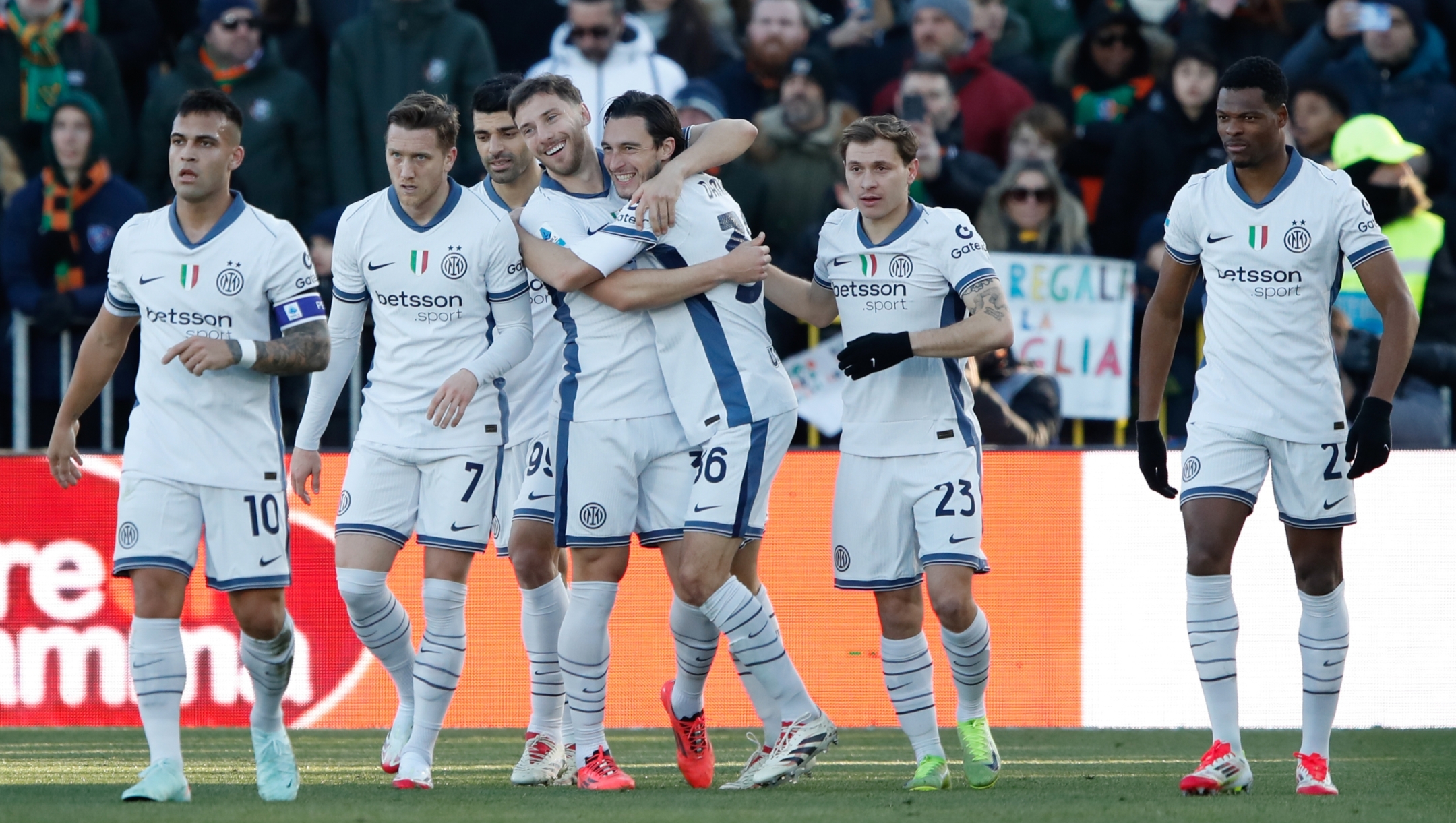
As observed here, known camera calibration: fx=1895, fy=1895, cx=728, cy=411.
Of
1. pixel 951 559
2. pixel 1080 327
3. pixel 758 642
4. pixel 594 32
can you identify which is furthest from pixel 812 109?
pixel 758 642

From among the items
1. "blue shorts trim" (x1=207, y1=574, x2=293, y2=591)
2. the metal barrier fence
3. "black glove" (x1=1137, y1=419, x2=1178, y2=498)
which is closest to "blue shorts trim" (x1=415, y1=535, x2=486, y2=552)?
"blue shorts trim" (x1=207, y1=574, x2=293, y2=591)

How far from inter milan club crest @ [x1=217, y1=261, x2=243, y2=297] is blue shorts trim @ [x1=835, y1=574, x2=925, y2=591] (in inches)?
95.4

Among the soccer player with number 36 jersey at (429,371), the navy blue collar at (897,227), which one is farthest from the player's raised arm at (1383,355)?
the soccer player with number 36 jersey at (429,371)

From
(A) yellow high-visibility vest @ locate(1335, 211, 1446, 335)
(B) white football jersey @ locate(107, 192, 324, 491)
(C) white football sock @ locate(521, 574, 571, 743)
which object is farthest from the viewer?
(A) yellow high-visibility vest @ locate(1335, 211, 1446, 335)

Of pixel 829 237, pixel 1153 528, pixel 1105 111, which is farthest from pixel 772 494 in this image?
pixel 1105 111

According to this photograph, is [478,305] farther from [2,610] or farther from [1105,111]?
[1105,111]

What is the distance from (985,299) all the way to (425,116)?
A: 7.16 feet

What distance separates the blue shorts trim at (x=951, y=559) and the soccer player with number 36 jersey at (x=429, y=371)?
1.66 m

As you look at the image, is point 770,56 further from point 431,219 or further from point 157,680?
point 157,680

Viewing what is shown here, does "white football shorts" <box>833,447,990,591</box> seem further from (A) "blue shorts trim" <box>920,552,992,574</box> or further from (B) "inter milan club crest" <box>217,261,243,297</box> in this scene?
(B) "inter milan club crest" <box>217,261,243,297</box>

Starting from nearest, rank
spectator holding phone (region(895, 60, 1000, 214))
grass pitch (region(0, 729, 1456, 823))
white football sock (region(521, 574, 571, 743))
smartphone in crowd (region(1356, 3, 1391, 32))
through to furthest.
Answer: grass pitch (region(0, 729, 1456, 823)) < white football sock (region(521, 574, 571, 743)) < spectator holding phone (region(895, 60, 1000, 214)) < smartphone in crowd (region(1356, 3, 1391, 32))

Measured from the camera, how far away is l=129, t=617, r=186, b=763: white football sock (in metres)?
6.42

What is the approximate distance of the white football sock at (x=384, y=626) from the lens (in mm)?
7141

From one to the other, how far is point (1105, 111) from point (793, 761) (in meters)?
6.67
